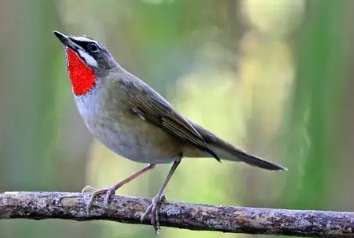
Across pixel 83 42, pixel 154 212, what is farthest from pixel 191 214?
pixel 83 42

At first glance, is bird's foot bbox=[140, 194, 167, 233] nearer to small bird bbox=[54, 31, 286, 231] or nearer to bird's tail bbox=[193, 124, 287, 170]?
small bird bbox=[54, 31, 286, 231]

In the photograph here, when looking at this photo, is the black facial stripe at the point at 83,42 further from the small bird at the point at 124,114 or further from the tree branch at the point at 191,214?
the tree branch at the point at 191,214

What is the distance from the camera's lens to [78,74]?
4570 mm

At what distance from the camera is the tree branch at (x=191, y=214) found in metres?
3.59

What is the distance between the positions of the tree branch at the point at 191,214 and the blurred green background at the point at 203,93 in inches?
17.1

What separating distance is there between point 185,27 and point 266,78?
37.6 inches

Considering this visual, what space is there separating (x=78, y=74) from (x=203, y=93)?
2.46 metres

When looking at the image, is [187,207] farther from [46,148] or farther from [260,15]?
[260,15]

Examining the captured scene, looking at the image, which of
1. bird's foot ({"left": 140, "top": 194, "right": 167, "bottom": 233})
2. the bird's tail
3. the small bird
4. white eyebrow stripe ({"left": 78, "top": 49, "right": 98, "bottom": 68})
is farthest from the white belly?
bird's foot ({"left": 140, "top": 194, "right": 167, "bottom": 233})

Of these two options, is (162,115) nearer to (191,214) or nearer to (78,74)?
(78,74)

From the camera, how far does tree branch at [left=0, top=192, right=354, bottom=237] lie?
11.8ft

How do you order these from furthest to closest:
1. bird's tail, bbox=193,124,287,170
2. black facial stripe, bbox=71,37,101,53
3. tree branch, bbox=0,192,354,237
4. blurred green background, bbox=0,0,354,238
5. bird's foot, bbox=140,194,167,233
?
bird's tail, bbox=193,124,287,170
black facial stripe, bbox=71,37,101,53
blurred green background, bbox=0,0,354,238
bird's foot, bbox=140,194,167,233
tree branch, bbox=0,192,354,237

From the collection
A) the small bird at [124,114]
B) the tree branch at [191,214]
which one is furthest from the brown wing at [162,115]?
the tree branch at [191,214]

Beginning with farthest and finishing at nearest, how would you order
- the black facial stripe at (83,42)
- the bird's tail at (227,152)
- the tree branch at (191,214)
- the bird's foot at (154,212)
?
the bird's tail at (227,152), the black facial stripe at (83,42), the bird's foot at (154,212), the tree branch at (191,214)
